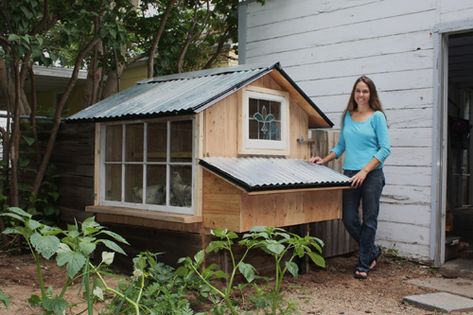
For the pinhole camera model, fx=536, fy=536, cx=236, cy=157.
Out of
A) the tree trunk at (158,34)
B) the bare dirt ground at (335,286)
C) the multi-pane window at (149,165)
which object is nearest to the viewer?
the bare dirt ground at (335,286)

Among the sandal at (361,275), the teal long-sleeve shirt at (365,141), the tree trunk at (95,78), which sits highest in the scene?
the tree trunk at (95,78)

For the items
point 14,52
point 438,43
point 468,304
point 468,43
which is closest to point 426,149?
point 438,43

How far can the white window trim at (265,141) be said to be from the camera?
4586 mm

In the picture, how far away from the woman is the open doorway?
10.7 feet

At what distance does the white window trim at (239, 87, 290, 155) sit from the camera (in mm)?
4586

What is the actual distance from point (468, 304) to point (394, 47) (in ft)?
9.80

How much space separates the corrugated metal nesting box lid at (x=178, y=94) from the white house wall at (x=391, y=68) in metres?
1.25

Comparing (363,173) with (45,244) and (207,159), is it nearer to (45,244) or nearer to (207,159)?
(207,159)

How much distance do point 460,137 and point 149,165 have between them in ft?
25.5

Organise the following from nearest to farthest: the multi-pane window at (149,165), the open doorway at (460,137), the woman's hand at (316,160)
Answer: the multi-pane window at (149,165) < the woman's hand at (316,160) < the open doorway at (460,137)

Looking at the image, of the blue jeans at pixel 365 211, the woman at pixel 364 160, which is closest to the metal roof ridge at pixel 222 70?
the woman at pixel 364 160

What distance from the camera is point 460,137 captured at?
10.5m

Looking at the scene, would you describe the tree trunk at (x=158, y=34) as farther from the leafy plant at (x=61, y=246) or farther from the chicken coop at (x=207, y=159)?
the leafy plant at (x=61, y=246)

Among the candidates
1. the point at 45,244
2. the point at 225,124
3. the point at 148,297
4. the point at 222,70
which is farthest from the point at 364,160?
the point at 45,244
